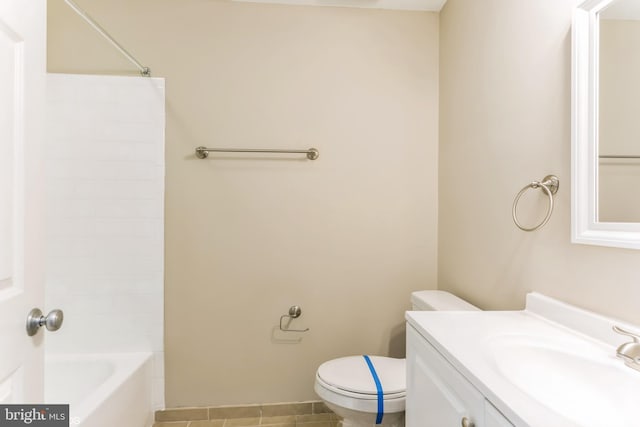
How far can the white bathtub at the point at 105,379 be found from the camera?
1.60 meters

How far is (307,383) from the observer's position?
1.94 meters

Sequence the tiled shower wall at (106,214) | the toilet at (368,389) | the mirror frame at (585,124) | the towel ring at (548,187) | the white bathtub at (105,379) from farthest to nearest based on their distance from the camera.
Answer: the tiled shower wall at (106,214) → the white bathtub at (105,379) → the toilet at (368,389) → the towel ring at (548,187) → the mirror frame at (585,124)

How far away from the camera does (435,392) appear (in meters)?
0.90

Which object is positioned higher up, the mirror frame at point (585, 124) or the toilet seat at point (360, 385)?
the mirror frame at point (585, 124)

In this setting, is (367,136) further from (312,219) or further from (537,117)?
(537,117)

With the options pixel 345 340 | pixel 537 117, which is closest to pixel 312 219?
pixel 345 340

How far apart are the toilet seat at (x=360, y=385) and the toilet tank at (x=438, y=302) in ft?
1.04

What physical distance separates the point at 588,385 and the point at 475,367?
0.96 feet

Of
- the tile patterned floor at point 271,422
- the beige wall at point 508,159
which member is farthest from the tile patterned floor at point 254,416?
the beige wall at point 508,159

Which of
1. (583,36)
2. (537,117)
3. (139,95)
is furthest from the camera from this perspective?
(139,95)

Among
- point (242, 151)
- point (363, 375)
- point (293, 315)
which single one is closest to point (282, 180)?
point (242, 151)

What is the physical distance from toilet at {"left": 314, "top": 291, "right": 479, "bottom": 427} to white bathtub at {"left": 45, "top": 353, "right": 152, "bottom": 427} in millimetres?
951

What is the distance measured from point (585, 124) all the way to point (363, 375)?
1.29m

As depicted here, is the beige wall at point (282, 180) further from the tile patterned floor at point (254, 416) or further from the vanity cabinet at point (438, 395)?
the vanity cabinet at point (438, 395)
